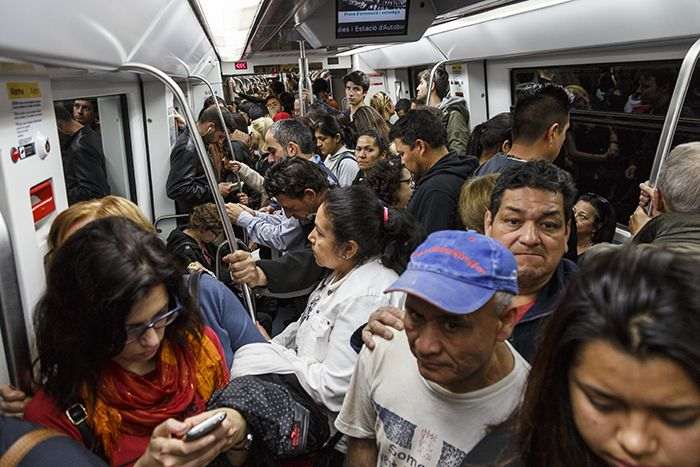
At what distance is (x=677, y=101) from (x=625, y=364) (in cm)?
164

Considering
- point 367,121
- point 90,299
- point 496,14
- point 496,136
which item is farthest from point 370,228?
point 367,121

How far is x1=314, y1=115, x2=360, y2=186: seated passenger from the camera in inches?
172

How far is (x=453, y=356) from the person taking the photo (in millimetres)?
1244

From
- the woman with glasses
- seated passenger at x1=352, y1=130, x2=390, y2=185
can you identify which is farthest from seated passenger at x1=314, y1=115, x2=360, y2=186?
the woman with glasses

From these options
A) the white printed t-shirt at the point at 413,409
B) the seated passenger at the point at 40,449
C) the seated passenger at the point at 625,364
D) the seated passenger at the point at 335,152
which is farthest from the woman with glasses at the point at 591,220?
the seated passenger at the point at 40,449

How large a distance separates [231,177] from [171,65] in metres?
1.57

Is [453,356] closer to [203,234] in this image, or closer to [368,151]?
[203,234]

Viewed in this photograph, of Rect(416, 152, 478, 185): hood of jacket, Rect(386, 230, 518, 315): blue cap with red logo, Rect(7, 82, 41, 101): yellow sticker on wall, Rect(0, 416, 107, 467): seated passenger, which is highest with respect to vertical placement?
Rect(7, 82, 41, 101): yellow sticker on wall

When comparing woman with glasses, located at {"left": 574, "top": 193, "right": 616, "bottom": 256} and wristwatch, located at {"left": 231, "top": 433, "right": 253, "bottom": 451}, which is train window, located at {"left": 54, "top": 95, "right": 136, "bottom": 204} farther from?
woman with glasses, located at {"left": 574, "top": 193, "right": 616, "bottom": 256}

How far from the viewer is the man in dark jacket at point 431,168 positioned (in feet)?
9.78

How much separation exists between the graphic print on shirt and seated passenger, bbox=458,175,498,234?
1.08 m

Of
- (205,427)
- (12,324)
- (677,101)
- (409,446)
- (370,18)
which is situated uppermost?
(370,18)

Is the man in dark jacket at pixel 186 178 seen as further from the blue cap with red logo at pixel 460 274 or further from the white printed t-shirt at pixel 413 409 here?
the blue cap with red logo at pixel 460 274

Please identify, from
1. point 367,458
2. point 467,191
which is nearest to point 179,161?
point 467,191
